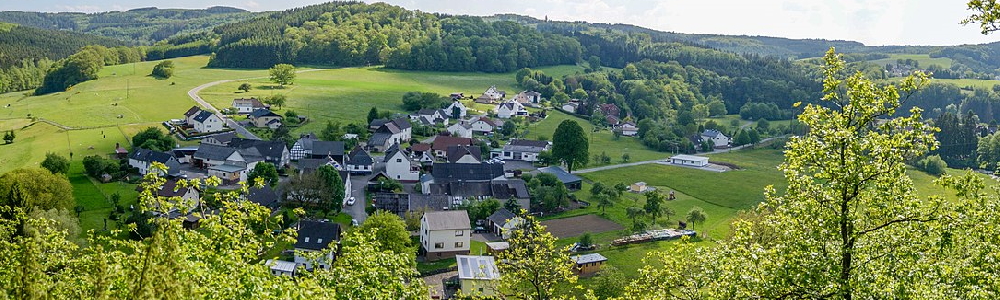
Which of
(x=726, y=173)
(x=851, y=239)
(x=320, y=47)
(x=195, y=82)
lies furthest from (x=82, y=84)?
(x=851, y=239)

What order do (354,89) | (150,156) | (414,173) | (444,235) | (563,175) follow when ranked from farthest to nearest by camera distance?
1. (354,89)
2. (414,173)
3. (563,175)
4. (150,156)
5. (444,235)

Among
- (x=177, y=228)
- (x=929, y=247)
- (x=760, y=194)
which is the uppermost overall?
(x=929, y=247)

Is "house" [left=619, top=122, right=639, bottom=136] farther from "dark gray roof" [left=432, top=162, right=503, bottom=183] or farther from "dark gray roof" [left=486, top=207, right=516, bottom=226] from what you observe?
"dark gray roof" [left=486, top=207, right=516, bottom=226]

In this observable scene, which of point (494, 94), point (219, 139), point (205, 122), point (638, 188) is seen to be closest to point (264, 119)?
point (205, 122)

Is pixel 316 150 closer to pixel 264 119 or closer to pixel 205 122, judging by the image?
pixel 205 122

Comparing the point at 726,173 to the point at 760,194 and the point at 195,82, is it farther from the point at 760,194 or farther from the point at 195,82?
the point at 195,82

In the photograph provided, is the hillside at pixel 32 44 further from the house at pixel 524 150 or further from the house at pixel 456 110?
the house at pixel 524 150
